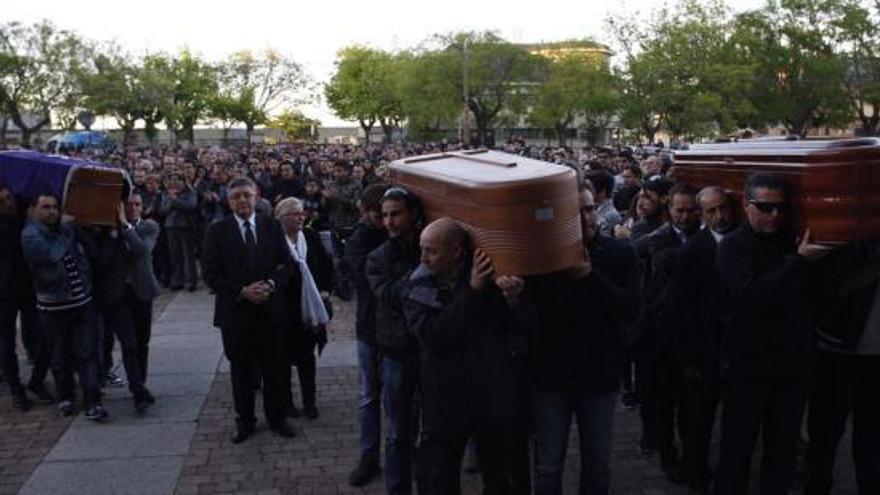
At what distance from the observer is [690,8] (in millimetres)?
34312

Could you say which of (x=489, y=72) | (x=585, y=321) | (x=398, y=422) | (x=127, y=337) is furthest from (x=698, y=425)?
(x=489, y=72)

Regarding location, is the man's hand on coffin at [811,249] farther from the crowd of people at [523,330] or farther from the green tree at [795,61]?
the green tree at [795,61]

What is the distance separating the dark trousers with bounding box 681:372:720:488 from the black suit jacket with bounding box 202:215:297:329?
9.71ft

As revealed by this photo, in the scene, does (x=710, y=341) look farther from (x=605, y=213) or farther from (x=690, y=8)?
(x=690, y=8)

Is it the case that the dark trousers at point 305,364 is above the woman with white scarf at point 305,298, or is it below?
below

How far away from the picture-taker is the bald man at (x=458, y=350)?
12.4 feet

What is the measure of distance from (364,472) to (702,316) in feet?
7.84

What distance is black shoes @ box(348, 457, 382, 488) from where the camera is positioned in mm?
5688

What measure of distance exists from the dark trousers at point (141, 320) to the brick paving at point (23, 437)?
81 centimetres

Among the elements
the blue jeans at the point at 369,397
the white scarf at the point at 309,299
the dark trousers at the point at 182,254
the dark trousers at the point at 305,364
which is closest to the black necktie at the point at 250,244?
the white scarf at the point at 309,299

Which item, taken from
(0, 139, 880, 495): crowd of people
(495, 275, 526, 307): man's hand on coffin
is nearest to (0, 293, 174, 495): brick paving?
(0, 139, 880, 495): crowd of people

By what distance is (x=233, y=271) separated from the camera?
20.4 ft

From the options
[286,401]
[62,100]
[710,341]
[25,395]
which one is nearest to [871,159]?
[710,341]

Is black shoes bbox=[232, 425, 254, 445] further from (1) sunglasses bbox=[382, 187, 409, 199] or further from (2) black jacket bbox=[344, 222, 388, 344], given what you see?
(1) sunglasses bbox=[382, 187, 409, 199]
